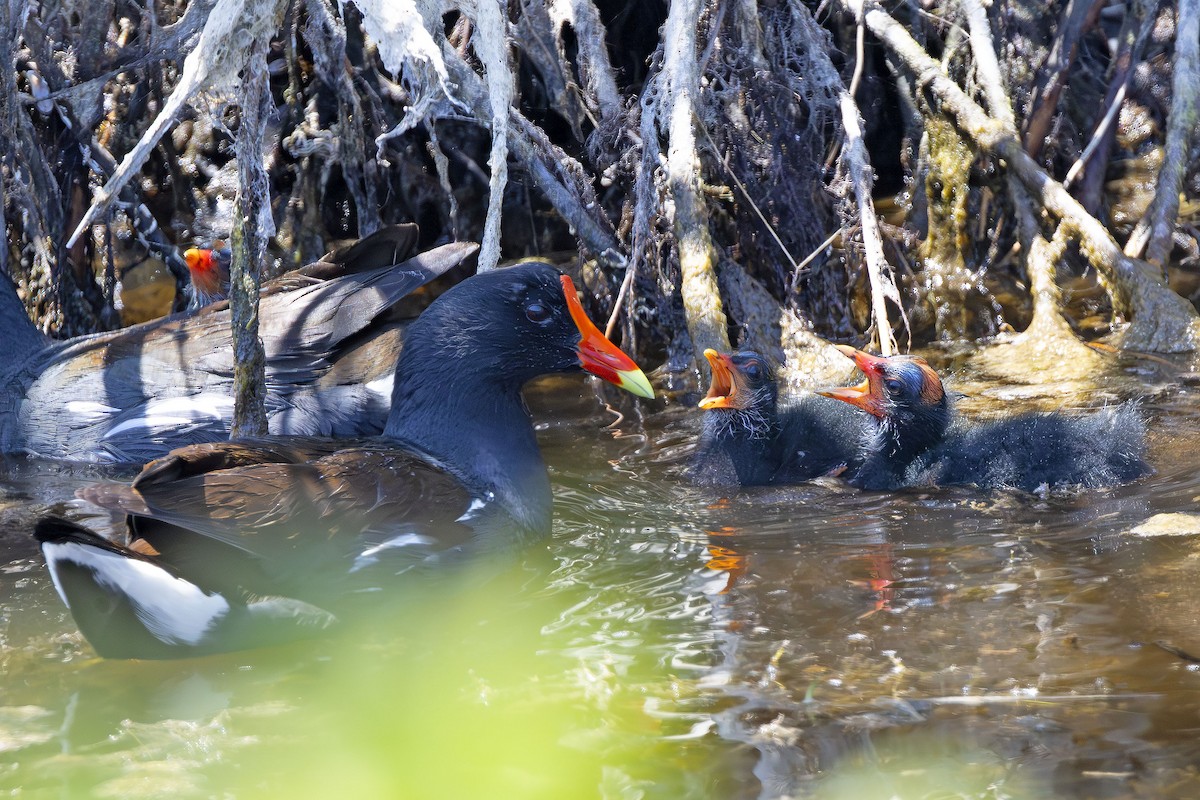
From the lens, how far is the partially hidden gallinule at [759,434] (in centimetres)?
485

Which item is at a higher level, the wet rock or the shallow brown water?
the shallow brown water

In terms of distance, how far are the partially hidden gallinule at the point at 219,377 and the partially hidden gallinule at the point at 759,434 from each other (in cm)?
129

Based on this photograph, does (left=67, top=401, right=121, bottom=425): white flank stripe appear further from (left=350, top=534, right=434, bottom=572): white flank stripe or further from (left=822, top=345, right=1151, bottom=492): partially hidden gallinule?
(left=822, top=345, right=1151, bottom=492): partially hidden gallinule

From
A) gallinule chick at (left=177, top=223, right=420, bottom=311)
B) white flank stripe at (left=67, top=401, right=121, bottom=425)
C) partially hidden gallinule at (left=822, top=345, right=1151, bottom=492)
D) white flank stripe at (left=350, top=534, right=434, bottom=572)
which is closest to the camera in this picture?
white flank stripe at (left=350, top=534, right=434, bottom=572)

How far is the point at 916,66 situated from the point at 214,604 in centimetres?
480

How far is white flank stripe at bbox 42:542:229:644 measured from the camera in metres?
3.07

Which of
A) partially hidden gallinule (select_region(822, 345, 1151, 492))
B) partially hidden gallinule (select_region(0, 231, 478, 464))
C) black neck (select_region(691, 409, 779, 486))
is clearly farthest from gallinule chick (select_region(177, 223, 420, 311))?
partially hidden gallinule (select_region(822, 345, 1151, 492))

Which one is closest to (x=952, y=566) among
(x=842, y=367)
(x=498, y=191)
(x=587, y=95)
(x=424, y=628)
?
(x=424, y=628)

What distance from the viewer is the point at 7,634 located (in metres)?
3.34

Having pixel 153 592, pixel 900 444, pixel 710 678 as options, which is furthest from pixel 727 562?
pixel 153 592

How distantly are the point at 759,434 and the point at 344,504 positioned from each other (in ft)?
6.79

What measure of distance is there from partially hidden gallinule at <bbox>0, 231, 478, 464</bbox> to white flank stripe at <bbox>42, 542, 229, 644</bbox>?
196 centimetres

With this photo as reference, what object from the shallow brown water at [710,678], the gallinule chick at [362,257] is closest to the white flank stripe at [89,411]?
the gallinule chick at [362,257]

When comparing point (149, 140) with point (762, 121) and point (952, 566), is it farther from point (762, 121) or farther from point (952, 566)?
point (762, 121)
